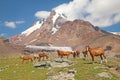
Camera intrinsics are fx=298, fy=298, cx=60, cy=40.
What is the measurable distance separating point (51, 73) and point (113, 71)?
363 inches

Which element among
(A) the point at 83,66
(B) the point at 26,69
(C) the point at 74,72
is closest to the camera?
(C) the point at 74,72

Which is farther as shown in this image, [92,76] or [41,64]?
[41,64]

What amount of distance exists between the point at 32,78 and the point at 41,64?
24.5ft

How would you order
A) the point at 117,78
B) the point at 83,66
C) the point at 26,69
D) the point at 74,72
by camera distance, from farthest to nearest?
1. the point at 26,69
2. the point at 83,66
3. the point at 74,72
4. the point at 117,78

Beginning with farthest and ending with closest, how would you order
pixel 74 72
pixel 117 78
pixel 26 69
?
pixel 26 69 → pixel 74 72 → pixel 117 78

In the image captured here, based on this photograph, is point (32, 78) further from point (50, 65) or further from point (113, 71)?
point (113, 71)

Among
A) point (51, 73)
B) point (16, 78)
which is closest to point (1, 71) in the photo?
point (16, 78)

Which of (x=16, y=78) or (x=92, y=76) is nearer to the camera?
(x=92, y=76)

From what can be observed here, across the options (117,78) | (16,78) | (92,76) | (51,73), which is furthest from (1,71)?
(117,78)

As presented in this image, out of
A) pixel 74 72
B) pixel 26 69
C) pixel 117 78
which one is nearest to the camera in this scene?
pixel 117 78

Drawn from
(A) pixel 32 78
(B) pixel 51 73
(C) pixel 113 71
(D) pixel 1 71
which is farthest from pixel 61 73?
(D) pixel 1 71

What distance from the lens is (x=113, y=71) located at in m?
44.3

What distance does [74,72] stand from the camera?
4341cm

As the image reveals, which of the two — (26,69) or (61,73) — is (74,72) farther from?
(26,69)
